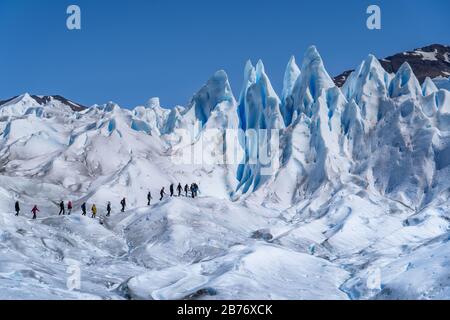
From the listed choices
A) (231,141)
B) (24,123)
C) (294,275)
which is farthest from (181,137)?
(294,275)

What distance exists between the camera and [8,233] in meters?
32.8

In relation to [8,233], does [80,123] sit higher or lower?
higher

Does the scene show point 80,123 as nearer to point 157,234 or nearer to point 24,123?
point 24,123

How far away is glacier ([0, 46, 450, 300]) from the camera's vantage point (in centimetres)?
2730

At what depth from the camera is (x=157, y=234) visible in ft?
127

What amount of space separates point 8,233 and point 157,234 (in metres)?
9.04

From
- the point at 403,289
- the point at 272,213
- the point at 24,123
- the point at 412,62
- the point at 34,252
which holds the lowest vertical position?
the point at 403,289

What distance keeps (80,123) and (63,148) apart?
708 inches

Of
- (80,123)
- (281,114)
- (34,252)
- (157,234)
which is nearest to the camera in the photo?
(34,252)

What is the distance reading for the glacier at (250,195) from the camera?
27297 mm

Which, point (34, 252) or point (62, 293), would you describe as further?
point (34, 252)

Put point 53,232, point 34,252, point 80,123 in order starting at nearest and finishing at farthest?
1. point 34,252
2. point 53,232
3. point 80,123

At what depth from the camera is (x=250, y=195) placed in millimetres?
56812

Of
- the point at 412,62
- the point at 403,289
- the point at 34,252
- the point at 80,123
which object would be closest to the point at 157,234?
the point at 34,252
